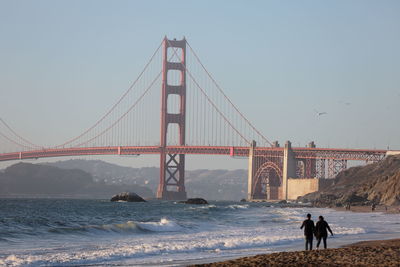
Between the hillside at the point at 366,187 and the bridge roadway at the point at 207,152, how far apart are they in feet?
7.72

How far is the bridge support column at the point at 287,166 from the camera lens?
120 metres

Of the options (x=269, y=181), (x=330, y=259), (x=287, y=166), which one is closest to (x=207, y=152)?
(x=287, y=166)

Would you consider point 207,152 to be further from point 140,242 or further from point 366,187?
point 140,242

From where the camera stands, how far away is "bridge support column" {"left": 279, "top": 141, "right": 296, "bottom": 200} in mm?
120000

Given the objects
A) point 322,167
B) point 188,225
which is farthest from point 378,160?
point 188,225

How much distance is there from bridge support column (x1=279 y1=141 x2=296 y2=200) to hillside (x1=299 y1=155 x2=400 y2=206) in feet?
26.8

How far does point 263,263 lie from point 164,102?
108 metres

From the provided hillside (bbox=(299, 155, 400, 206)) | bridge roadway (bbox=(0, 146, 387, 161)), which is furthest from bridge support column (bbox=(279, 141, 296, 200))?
hillside (bbox=(299, 155, 400, 206))

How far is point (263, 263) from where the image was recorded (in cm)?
2027

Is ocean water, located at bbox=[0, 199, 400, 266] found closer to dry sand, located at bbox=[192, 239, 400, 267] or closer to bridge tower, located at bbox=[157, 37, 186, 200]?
dry sand, located at bbox=[192, 239, 400, 267]

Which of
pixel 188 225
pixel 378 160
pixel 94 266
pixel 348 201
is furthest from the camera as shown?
pixel 378 160

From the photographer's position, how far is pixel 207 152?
11594 cm

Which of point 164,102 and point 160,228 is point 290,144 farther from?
point 160,228

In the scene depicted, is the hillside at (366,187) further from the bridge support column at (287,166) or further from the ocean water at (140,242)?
the ocean water at (140,242)
